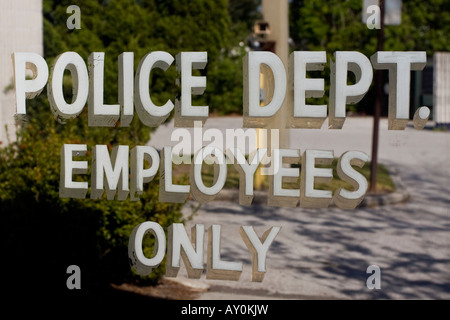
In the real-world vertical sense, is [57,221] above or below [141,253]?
below

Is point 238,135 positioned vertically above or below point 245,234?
above

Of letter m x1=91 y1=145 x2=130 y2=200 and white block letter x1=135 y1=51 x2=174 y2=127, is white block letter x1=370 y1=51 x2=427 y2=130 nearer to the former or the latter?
white block letter x1=135 y1=51 x2=174 y2=127

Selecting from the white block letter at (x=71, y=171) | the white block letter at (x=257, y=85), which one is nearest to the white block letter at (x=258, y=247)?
the white block letter at (x=257, y=85)

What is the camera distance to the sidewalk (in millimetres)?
6629

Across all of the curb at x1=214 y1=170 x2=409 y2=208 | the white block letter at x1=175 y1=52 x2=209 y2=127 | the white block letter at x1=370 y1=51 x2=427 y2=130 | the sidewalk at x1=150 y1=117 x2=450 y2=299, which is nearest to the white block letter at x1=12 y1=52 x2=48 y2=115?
the white block letter at x1=175 y1=52 x2=209 y2=127

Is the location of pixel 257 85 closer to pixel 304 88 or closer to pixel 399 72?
pixel 304 88

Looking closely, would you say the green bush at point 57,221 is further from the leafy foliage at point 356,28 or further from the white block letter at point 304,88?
the leafy foliage at point 356,28

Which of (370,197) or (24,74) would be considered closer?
(24,74)

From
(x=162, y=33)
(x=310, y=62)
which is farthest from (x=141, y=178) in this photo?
(x=162, y=33)

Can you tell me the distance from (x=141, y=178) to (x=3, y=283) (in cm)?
292

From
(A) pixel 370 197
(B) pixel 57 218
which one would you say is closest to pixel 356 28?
(A) pixel 370 197

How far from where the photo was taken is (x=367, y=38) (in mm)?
16969

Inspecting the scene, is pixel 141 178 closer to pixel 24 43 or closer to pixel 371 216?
pixel 24 43

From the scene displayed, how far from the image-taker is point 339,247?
27.5 feet
